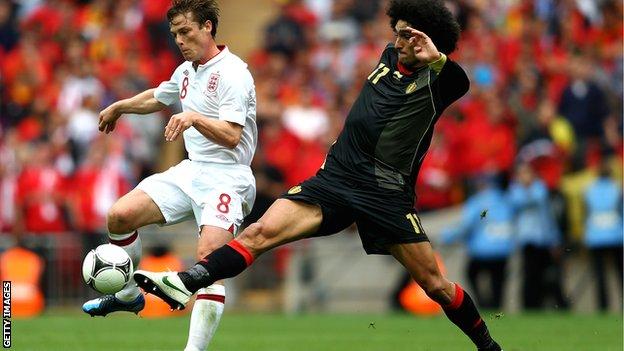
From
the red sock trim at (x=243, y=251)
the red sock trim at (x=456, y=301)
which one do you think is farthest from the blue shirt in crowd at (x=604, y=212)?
the red sock trim at (x=243, y=251)

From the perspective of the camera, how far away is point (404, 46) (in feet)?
30.9

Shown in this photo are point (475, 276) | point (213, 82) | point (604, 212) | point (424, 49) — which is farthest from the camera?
point (475, 276)

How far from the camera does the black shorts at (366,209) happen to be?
941 cm

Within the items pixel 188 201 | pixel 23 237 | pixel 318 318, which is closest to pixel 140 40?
pixel 23 237

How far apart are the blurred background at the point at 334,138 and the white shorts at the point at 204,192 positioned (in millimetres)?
6699

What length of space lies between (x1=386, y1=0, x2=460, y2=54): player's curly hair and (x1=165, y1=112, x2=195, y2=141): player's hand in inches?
62.8

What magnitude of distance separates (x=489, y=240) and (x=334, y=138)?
2.63 m

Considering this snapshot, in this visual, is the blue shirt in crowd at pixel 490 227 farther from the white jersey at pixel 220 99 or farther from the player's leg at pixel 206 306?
the player's leg at pixel 206 306

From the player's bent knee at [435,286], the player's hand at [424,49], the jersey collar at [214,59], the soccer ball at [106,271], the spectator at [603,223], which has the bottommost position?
the spectator at [603,223]

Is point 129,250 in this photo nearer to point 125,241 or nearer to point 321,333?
point 125,241

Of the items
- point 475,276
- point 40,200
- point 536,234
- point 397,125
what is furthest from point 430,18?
point 40,200

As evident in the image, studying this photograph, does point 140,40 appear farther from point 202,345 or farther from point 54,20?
point 202,345

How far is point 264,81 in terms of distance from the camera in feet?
68.7

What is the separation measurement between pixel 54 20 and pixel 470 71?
7073 mm
